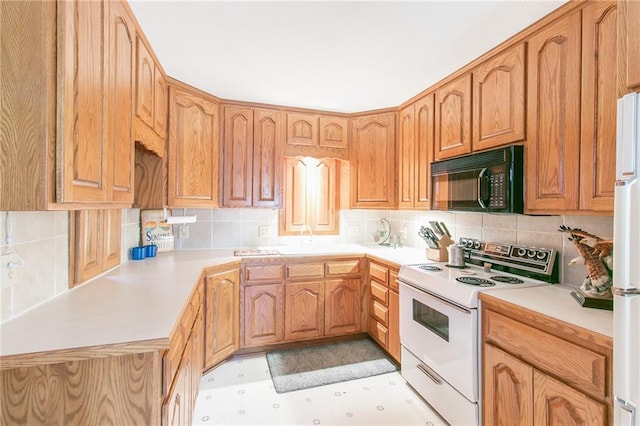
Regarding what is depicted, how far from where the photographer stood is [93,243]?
161 cm

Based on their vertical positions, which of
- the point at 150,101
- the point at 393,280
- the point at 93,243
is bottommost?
the point at 393,280

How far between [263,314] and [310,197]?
51.8 inches

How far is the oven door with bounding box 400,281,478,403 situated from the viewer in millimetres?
1506

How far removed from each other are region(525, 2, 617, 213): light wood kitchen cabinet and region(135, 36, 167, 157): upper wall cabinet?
2154 millimetres

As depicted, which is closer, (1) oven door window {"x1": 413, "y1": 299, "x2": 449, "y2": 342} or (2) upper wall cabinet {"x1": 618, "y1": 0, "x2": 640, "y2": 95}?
(2) upper wall cabinet {"x1": 618, "y1": 0, "x2": 640, "y2": 95}

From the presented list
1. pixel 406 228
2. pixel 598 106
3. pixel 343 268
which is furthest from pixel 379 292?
pixel 598 106

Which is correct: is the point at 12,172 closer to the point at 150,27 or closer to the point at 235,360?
the point at 150,27

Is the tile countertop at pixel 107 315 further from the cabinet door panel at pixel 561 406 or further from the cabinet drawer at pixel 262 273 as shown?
the cabinet door panel at pixel 561 406

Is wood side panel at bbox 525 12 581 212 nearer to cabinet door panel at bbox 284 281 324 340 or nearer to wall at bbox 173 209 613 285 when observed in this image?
wall at bbox 173 209 613 285

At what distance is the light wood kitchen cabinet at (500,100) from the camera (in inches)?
63.1

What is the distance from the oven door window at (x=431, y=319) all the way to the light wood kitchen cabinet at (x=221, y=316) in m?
1.41

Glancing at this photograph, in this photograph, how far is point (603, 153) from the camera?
123 centimetres

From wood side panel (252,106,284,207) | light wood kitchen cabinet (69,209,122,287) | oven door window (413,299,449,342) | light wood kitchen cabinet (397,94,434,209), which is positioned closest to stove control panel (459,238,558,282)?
light wood kitchen cabinet (397,94,434,209)

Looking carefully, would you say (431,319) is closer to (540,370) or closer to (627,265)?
(540,370)
